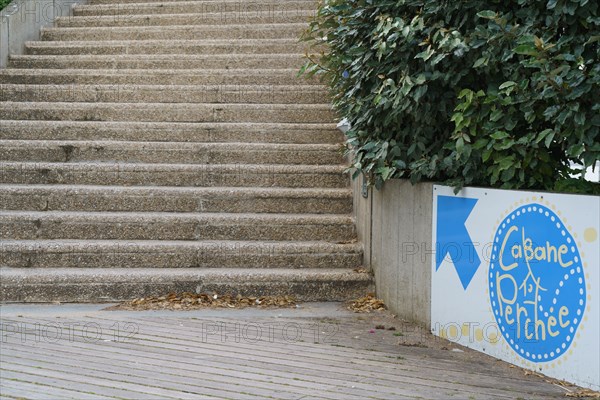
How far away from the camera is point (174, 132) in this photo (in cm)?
884

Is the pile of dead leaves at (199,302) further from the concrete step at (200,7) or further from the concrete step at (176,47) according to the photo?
the concrete step at (200,7)

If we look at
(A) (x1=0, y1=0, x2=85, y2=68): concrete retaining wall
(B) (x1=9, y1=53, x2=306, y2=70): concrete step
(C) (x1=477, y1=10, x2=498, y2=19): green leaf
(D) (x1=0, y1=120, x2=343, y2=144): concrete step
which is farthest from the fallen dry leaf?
(A) (x1=0, y1=0, x2=85, y2=68): concrete retaining wall

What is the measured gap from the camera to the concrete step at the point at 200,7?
460 inches

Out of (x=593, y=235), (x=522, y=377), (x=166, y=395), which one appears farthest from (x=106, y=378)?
(x=593, y=235)

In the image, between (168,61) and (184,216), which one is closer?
(184,216)

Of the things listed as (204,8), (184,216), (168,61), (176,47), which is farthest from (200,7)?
(184,216)

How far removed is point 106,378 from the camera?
15.6 feet

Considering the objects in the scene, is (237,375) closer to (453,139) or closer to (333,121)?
(453,139)

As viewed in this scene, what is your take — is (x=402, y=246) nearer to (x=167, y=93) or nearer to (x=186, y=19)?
(x=167, y=93)

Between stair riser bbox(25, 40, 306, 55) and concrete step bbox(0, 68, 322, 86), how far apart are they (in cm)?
66

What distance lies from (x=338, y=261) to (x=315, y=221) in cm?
51

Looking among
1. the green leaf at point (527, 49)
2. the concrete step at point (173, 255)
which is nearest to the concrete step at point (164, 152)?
the concrete step at point (173, 255)

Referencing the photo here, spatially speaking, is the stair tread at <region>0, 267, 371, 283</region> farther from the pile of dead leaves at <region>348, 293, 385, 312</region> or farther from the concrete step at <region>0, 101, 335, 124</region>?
the concrete step at <region>0, 101, 335, 124</region>

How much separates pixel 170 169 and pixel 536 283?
4.26 metres
